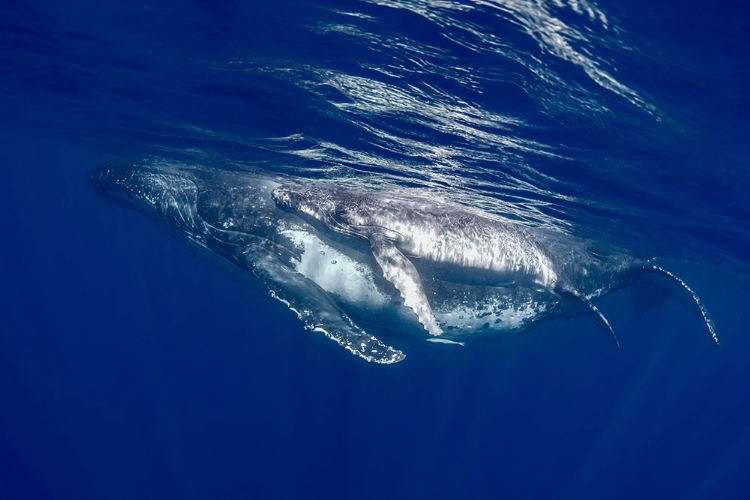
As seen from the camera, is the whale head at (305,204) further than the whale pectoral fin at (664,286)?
No

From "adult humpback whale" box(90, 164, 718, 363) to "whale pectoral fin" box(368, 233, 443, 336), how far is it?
3 cm

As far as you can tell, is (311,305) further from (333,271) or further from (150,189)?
(150,189)

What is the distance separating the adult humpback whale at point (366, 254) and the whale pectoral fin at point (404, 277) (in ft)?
0.10

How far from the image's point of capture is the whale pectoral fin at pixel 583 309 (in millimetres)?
12331

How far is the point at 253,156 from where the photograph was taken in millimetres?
17578

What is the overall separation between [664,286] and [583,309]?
485 centimetres

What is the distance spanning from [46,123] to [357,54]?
75.5 ft

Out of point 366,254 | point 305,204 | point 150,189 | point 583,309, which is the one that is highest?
point 305,204

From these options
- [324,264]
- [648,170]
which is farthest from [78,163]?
[648,170]

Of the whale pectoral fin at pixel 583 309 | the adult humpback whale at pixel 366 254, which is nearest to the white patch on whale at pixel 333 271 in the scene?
the adult humpback whale at pixel 366 254

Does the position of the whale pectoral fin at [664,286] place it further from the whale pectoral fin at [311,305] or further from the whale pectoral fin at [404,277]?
the whale pectoral fin at [311,305]

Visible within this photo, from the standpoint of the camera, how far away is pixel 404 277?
32.0 ft

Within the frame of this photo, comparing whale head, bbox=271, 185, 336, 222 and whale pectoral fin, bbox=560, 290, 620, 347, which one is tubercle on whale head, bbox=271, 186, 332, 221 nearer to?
whale head, bbox=271, 185, 336, 222

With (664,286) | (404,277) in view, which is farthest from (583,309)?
(404,277)
